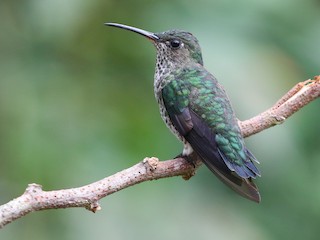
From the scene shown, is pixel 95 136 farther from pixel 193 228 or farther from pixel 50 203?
pixel 50 203

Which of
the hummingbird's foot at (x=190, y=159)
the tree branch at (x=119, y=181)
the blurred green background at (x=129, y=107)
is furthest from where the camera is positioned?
the blurred green background at (x=129, y=107)

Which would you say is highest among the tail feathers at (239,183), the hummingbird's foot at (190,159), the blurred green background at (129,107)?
the blurred green background at (129,107)

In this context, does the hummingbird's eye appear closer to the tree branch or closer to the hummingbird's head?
the hummingbird's head

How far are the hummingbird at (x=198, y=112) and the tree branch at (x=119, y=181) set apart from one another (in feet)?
0.40

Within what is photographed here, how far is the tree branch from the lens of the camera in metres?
2.21

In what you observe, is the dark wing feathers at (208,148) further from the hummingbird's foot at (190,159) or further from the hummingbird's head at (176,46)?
the hummingbird's head at (176,46)

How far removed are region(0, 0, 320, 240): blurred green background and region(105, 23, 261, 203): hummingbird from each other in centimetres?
16

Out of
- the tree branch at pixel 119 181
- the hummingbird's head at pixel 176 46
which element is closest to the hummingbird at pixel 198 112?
the hummingbird's head at pixel 176 46

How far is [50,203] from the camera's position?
2232mm

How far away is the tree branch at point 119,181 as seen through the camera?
87.0 inches

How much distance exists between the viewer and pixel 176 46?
348 cm

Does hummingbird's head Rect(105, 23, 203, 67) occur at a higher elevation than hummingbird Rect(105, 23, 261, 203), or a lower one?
higher

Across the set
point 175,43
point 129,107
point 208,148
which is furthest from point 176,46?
point 208,148

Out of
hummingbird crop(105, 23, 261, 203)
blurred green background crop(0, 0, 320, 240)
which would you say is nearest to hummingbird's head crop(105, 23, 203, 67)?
hummingbird crop(105, 23, 261, 203)
